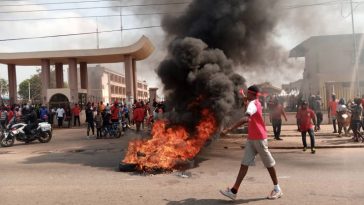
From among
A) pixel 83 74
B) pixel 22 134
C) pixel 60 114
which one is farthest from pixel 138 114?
pixel 83 74

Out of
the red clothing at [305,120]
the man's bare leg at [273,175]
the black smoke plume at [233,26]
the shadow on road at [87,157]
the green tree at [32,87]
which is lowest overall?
the shadow on road at [87,157]

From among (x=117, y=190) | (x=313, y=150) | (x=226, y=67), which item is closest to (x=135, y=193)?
(x=117, y=190)

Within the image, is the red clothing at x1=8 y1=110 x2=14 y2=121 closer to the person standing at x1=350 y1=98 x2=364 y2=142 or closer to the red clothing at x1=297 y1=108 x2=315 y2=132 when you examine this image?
the red clothing at x1=297 y1=108 x2=315 y2=132

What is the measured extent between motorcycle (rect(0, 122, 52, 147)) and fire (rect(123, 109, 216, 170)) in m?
7.43

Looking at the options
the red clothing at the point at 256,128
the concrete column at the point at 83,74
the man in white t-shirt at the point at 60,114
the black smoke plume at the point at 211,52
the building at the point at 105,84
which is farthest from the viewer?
the building at the point at 105,84

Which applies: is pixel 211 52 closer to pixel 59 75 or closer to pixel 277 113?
pixel 277 113

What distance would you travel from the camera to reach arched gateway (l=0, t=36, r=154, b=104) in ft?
90.1

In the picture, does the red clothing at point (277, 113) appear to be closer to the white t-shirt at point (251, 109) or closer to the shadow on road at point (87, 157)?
the shadow on road at point (87, 157)

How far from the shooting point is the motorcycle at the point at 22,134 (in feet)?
48.8

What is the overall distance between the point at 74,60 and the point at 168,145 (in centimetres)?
2223

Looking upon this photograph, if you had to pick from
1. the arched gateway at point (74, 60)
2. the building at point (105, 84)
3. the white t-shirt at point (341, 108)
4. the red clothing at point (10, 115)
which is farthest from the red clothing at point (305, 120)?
the building at point (105, 84)

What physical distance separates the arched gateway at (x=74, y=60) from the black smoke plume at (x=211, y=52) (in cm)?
1427

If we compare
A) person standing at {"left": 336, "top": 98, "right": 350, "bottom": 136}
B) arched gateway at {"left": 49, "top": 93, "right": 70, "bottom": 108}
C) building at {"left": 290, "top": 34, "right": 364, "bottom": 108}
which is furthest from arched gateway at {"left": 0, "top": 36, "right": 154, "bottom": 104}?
person standing at {"left": 336, "top": 98, "right": 350, "bottom": 136}

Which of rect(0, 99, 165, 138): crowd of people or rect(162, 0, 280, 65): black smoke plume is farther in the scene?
rect(0, 99, 165, 138): crowd of people
